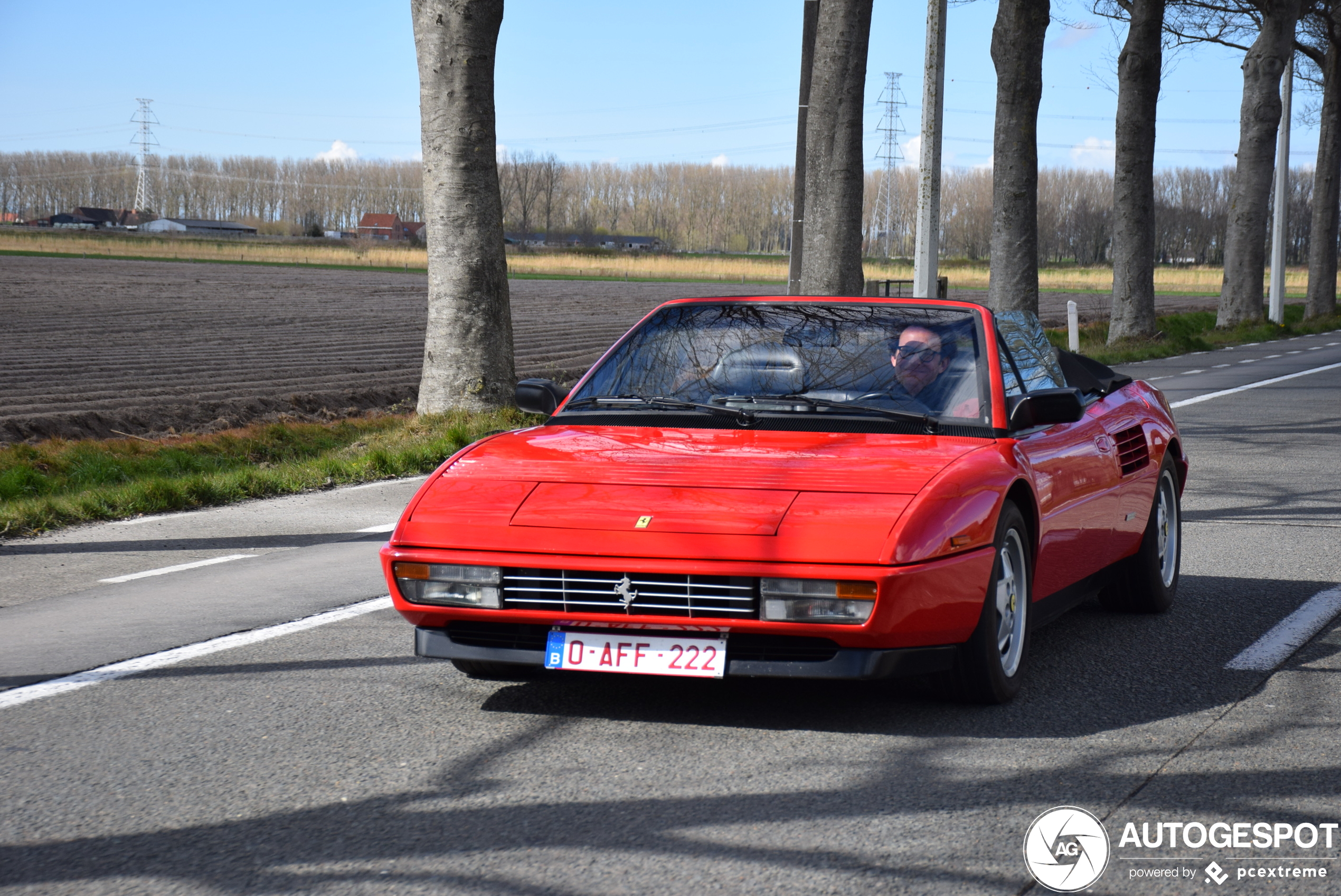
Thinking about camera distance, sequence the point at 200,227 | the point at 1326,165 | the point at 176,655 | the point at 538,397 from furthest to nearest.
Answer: the point at 200,227 < the point at 1326,165 < the point at 538,397 < the point at 176,655

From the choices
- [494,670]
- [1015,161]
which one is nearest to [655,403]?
[494,670]

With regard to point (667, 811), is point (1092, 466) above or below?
above

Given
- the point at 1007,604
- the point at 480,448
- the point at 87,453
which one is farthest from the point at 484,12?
the point at 1007,604

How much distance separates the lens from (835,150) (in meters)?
19.4

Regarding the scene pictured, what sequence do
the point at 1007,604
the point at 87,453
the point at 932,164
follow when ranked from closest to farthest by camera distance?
1. the point at 1007,604
2. the point at 87,453
3. the point at 932,164

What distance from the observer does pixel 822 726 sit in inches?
181

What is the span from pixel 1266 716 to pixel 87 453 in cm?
950

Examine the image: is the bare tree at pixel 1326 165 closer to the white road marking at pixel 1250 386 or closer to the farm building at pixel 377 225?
the white road marking at pixel 1250 386

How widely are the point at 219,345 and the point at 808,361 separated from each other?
22.2m

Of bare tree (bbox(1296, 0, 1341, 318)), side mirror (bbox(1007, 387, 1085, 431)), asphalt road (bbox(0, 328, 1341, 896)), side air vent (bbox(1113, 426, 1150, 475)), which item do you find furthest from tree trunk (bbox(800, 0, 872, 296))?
bare tree (bbox(1296, 0, 1341, 318))

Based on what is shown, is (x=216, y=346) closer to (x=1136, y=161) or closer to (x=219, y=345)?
(x=219, y=345)

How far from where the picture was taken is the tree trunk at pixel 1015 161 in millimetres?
22734

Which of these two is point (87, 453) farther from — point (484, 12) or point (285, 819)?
point (285, 819)

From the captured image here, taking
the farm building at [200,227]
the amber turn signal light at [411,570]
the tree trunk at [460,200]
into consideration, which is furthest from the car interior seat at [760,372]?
the farm building at [200,227]
